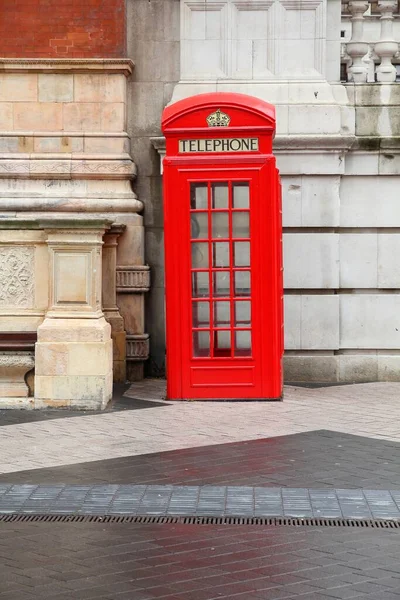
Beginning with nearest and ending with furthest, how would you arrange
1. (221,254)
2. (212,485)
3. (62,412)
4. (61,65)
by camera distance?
(212,485) < (62,412) < (221,254) < (61,65)

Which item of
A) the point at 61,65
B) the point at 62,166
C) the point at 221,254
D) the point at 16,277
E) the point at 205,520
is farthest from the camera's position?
the point at 62,166

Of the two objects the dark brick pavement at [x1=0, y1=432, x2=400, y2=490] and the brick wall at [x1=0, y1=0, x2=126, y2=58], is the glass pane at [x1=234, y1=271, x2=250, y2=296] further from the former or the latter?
the brick wall at [x1=0, y1=0, x2=126, y2=58]

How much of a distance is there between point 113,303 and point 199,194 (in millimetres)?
1854

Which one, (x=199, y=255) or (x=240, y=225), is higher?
(x=240, y=225)

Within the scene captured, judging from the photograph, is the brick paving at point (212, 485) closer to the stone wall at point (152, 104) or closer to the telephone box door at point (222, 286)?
the telephone box door at point (222, 286)

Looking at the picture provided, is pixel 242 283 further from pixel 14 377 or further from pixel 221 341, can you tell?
pixel 14 377

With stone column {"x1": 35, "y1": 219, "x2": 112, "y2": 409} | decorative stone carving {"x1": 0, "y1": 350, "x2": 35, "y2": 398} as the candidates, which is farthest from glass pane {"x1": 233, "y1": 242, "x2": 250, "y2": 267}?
decorative stone carving {"x1": 0, "y1": 350, "x2": 35, "y2": 398}

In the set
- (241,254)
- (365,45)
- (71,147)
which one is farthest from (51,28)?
(365,45)

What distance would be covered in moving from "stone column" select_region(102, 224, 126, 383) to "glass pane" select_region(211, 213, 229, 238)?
1.45 metres

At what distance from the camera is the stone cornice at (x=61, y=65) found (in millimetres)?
12570

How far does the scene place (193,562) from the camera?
6180 mm

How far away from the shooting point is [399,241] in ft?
42.8

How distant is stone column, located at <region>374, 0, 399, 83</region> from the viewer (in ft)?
43.1

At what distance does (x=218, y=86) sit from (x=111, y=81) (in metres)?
1.11
